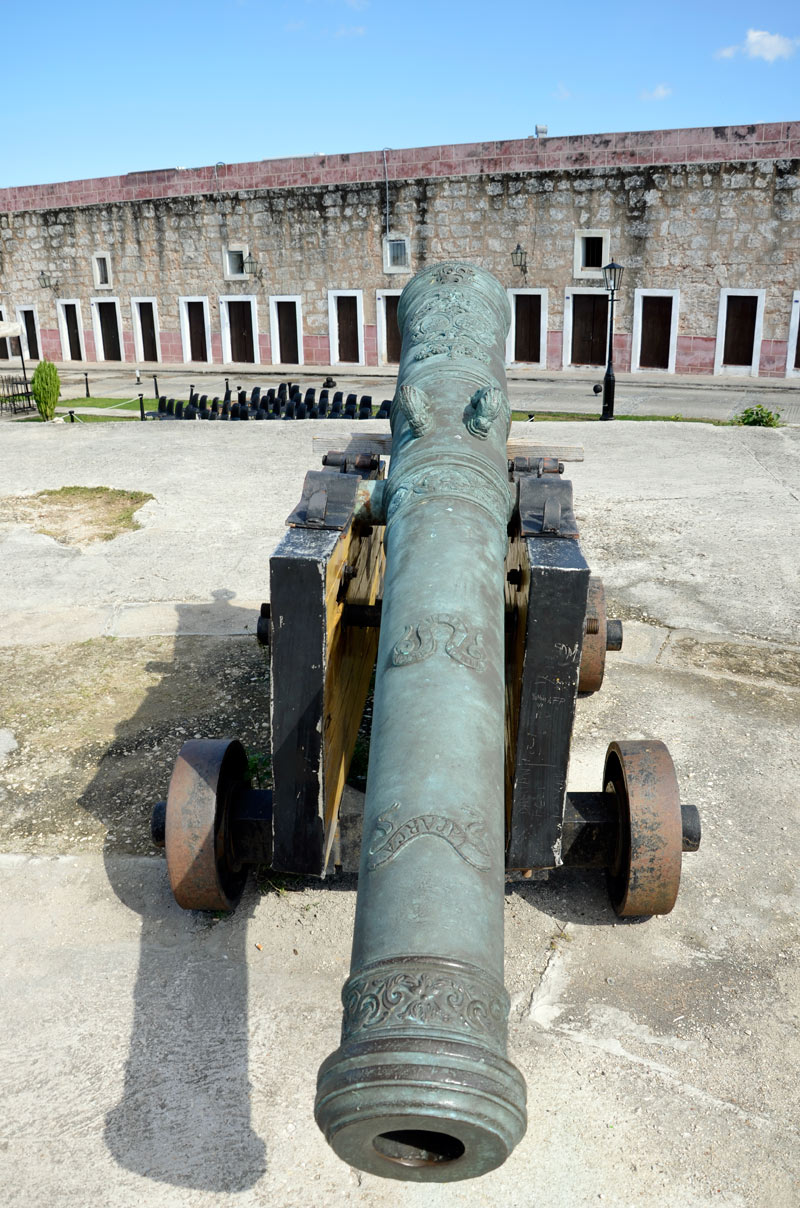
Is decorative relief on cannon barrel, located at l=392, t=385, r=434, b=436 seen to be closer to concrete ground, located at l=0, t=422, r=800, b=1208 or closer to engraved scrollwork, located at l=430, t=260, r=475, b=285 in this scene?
engraved scrollwork, located at l=430, t=260, r=475, b=285

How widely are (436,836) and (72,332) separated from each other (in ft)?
104

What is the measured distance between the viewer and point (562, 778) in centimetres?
314

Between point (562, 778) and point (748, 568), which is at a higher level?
point (562, 778)

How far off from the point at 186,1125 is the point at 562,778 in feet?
4.84

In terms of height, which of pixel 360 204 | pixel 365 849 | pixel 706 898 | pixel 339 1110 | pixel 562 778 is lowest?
pixel 706 898

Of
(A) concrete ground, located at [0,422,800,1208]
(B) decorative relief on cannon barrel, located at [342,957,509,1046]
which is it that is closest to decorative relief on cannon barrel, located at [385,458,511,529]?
(A) concrete ground, located at [0,422,800,1208]

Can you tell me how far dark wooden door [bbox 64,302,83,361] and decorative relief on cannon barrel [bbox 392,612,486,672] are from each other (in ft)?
100

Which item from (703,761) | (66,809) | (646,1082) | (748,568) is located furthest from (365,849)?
(748,568)

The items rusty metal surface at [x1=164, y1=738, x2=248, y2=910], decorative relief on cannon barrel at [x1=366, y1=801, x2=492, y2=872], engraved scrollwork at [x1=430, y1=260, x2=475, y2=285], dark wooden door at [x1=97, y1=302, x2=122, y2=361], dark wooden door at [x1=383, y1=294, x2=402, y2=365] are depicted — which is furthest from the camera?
dark wooden door at [x1=97, y1=302, x2=122, y2=361]

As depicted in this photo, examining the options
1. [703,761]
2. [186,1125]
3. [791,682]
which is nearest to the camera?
[186,1125]

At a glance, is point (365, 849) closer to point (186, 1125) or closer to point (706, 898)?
point (186, 1125)

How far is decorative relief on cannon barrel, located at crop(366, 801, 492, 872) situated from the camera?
67.6 inches

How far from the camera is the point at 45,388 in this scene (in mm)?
15219

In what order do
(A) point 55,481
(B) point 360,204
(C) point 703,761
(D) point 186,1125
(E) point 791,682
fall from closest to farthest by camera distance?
(D) point 186,1125, (C) point 703,761, (E) point 791,682, (A) point 55,481, (B) point 360,204
